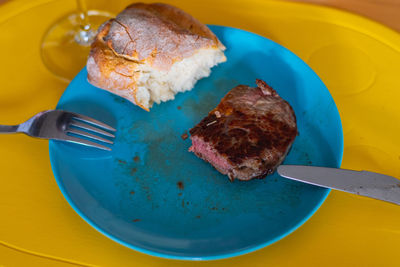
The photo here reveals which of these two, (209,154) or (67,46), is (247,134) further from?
(67,46)

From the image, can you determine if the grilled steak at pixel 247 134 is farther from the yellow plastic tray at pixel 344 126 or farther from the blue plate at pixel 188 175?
the yellow plastic tray at pixel 344 126

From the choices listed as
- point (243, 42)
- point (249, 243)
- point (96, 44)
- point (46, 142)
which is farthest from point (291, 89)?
point (46, 142)

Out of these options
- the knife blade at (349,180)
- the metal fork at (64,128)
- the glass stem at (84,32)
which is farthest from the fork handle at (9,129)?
the knife blade at (349,180)

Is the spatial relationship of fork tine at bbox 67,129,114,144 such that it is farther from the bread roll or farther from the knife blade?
the knife blade

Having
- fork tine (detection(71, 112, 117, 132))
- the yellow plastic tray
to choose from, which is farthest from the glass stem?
fork tine (detection(71, 112, 117, 132))

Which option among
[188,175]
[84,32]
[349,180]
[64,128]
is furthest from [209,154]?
[84,32]

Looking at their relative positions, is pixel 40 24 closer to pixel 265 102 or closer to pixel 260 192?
pixel 265 102
